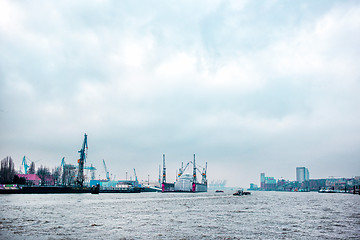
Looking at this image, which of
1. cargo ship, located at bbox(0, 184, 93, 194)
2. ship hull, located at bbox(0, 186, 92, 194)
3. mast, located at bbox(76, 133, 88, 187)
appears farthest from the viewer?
mast, located at bbox(76, 133, 88, 187)

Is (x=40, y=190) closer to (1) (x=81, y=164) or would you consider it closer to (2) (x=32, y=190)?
(2) (x=32, y=190)

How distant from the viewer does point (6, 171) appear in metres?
146

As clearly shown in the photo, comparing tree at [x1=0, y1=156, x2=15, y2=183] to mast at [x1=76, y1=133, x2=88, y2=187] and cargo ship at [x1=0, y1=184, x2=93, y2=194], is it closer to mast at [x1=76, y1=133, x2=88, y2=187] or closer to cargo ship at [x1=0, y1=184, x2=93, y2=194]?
cargo ship at [x1=0, y1=184, x2=93, y2=194]

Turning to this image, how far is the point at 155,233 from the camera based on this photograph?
32.2 metres

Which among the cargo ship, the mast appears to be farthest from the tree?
the mast

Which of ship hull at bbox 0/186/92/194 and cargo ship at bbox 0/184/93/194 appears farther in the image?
ship hull at bbox 0/186/92/194

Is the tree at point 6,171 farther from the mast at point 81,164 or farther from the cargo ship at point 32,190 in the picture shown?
the mast at point 81,164

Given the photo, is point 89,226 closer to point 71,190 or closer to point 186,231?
point 186,231

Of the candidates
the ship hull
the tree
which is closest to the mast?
the ship hull

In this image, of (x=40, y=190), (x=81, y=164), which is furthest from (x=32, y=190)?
(x=81, y=164)

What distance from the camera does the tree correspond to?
477 feet

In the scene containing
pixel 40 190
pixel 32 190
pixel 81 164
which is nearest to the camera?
pixel 32 190

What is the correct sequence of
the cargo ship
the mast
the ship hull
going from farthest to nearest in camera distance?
the mast, the ship hull, the cargo ship

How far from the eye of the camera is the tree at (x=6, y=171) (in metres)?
145
